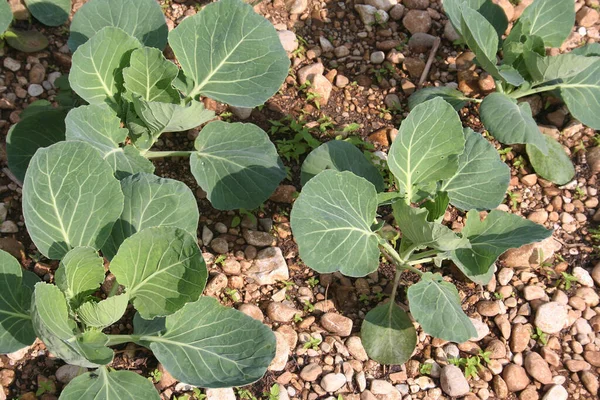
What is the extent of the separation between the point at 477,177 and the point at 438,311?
0.69 metres

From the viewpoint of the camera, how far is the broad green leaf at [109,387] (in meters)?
2.29

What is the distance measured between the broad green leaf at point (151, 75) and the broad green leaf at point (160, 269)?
0.76 m

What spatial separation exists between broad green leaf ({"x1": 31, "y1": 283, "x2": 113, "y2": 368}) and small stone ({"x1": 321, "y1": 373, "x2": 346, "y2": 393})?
866mm

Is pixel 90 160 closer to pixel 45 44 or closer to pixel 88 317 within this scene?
pixel 88 317

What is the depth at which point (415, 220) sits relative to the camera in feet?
8.50

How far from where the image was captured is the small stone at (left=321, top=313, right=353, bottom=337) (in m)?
2.85

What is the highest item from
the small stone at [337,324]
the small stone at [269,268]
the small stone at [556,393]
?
the small stone at [269,268]

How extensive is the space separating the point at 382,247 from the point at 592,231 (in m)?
1.10

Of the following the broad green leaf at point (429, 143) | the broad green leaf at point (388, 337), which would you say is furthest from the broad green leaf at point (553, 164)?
the broad green leaf at point (388, 337)

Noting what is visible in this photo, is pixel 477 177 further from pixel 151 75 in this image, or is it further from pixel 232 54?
pixel 151 75

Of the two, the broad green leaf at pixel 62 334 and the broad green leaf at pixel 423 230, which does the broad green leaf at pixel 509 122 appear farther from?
the broad green leaf at pixel 62 334

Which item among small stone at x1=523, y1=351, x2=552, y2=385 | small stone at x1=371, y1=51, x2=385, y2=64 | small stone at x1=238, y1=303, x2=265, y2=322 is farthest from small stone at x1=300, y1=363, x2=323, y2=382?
small stone at x1=371, y1=51, x2=385, y2=64

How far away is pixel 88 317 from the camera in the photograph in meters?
2.27

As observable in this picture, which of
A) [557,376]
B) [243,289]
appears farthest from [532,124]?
[243,289]
